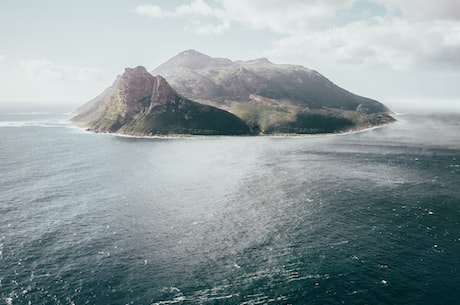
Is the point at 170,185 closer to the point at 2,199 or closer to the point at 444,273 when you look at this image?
the point at 2,199

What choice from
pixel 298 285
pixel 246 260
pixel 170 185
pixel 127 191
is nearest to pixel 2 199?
pixel 127 191

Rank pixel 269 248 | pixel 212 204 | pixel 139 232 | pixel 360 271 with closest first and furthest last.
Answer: pixel 360 271
pixel 269 248
pixel 139 232
pixel 212 204

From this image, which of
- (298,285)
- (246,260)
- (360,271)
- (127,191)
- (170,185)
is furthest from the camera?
(170,185)

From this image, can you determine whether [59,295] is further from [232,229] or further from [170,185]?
[170,185]

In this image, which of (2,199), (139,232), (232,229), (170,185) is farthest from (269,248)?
(2,199)

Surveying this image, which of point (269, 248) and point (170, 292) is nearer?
point (170, 292)

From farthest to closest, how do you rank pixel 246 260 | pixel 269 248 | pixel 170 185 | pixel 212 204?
pixel 170 185
pixel 212 204
pixel 269 248
pixel 246 260

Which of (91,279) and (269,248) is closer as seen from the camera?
(91,279)

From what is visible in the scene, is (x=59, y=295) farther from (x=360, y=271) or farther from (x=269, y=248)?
(x=360, y=271)

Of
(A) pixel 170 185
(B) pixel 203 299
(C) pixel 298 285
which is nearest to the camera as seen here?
(B) pixel 203 299
